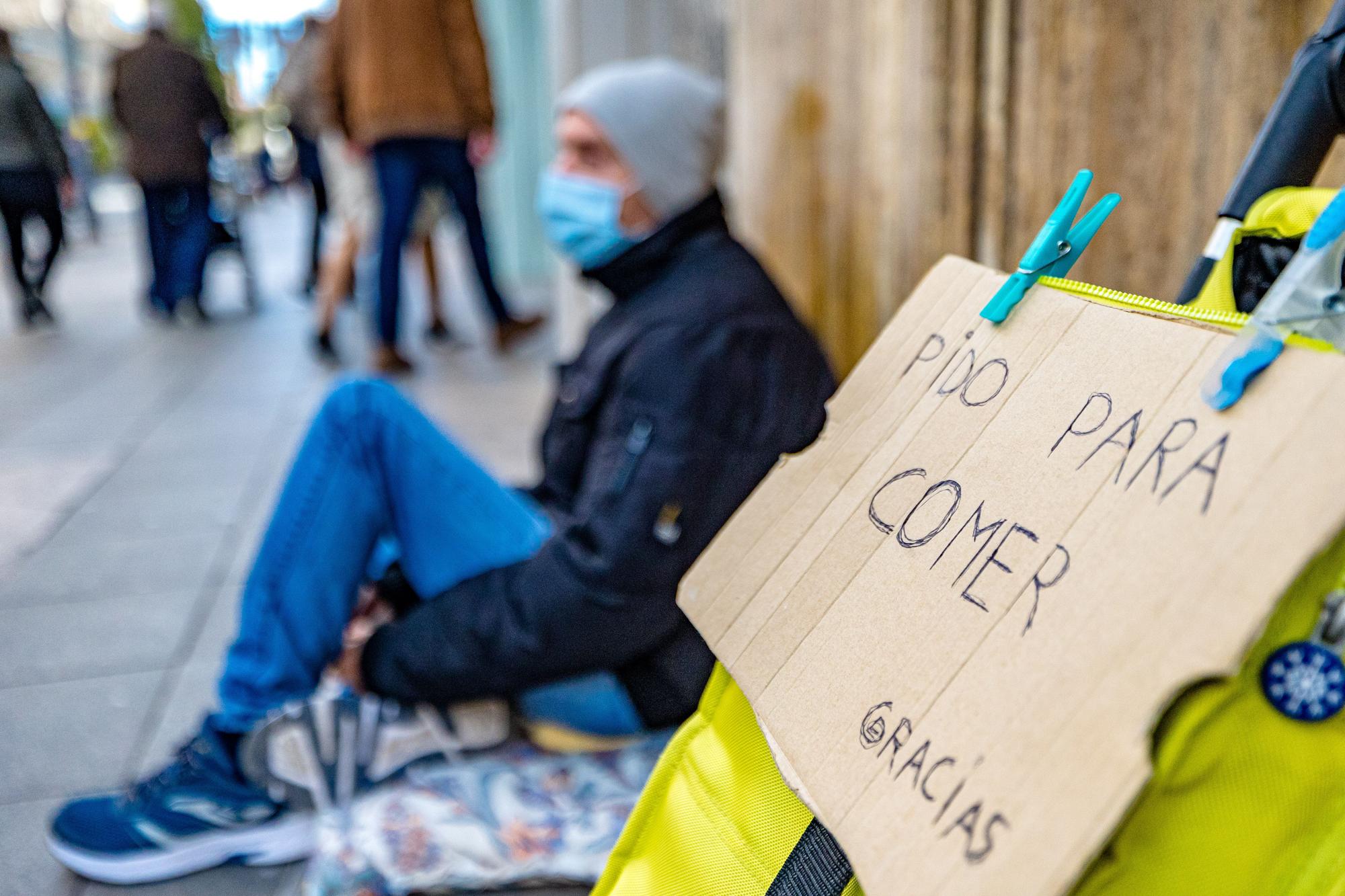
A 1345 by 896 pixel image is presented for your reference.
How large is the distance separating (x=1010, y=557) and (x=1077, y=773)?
16 cm

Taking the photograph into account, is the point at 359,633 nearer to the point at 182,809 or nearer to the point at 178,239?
the point at 182,809

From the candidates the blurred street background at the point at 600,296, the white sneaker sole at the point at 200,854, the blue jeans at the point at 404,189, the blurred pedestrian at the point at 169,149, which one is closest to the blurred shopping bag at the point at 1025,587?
the blurred street background at the point at 600,296

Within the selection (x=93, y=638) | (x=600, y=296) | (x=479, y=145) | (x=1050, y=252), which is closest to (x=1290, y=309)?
(x=1050, y=252)

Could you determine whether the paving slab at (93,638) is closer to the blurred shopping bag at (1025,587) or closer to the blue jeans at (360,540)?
the blue jeans at (360,540)

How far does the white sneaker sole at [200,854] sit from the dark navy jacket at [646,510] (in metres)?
0.27

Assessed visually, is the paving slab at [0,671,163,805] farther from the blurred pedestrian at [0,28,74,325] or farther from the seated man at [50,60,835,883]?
the blurred pedestrian at [0,28,74,325]

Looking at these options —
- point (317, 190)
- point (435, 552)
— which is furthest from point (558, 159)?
point (317, 190)

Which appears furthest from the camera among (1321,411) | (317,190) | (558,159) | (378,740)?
(317,190)

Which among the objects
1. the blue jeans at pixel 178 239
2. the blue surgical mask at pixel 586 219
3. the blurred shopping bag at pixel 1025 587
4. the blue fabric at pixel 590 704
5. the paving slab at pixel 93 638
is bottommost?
the blue jeans at pixel 178 239

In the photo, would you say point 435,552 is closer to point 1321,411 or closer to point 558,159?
point 558,159

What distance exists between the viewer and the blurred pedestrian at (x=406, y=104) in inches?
202

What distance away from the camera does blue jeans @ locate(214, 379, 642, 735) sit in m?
1.82

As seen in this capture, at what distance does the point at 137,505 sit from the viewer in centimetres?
387

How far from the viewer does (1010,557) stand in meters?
0.75
